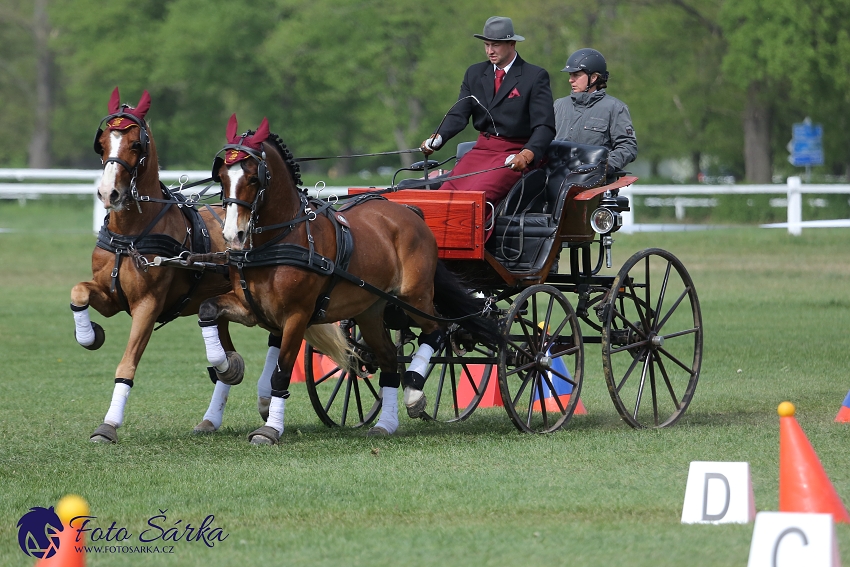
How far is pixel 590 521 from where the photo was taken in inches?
221

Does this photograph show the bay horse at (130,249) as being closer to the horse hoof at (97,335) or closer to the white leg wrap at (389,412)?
the horse hoof at (97,335)

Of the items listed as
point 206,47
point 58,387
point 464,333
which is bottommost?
point 58,387

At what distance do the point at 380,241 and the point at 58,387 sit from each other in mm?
3905

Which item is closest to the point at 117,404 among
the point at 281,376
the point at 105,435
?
the point at 105,435

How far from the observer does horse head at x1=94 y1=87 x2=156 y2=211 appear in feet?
24.1

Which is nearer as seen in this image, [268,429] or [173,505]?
[173,505]

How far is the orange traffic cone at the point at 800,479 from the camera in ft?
16.8

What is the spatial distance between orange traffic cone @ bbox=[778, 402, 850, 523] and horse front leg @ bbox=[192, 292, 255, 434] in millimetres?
3428

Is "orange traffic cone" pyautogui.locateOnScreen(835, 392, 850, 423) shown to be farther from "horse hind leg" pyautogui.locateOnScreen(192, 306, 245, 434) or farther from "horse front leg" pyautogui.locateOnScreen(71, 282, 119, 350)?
"horse front leg" pyautogui.locateOnScreen(71, 282, 119, 350)

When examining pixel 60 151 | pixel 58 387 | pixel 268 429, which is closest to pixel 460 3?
pixel 60 151

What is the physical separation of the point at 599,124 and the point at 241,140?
2.87 meters

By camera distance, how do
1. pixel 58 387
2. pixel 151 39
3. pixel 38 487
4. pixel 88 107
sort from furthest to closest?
pixel 88 107 < pixel 151 39 < pixel 58 387 < pixel 38 487

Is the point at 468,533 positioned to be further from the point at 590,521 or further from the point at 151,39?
the point at 151,39

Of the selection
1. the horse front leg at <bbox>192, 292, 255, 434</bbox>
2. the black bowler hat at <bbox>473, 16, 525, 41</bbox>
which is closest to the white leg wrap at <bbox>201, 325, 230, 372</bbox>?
the horse front leg at <bbox>192, 292, 255, 434</bbox>
